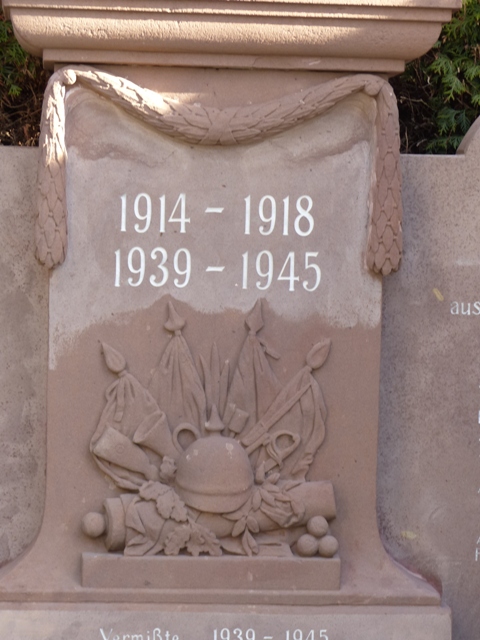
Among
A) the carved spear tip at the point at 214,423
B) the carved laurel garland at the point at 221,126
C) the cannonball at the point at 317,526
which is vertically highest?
the carved laurel garland at the point at 221,126

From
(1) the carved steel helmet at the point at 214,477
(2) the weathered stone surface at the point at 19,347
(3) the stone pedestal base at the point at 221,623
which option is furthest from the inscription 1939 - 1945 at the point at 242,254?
(3) the stone pedestal base at the point at 221,623

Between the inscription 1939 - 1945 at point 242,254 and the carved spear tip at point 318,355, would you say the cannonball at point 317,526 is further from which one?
the inscription 1939 - 1945 at point 242,254

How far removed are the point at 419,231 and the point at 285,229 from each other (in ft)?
1.90

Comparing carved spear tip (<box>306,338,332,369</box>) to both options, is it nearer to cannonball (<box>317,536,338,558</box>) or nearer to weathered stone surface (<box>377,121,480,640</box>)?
weathered stone surface (<box>377,121,480,640</box>)

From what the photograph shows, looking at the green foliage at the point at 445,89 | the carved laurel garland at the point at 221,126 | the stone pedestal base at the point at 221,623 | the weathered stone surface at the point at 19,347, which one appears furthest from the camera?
the green foliage at the point at 445,89

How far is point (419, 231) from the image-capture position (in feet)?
13.9

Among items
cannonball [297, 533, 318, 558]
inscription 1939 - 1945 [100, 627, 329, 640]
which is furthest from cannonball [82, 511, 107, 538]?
cannonball [297, 533, 318, 558]

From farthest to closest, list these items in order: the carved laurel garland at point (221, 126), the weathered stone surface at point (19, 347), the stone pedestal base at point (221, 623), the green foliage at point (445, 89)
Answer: the green foliage at point (445, 89) → the weathered stone surface at point (19, 347) → the carved laurel garland at point (221, 126) → the stone pedestal base at point (221, 623)

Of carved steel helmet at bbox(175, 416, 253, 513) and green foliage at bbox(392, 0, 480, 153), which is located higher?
green foliage at bbox(392, 0, 480, 153)

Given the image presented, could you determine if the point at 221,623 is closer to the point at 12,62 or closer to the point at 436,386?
the point at 436,386

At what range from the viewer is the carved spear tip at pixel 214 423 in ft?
13.0

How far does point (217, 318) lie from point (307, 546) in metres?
0.94

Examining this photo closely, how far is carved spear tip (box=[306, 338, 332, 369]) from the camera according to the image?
4047 millimetres

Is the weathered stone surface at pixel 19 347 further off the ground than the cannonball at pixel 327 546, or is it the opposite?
the weathered stone surface at pixel 19 347
